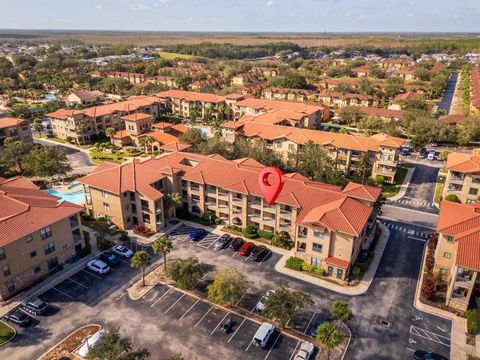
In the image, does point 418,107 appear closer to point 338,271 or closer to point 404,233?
point 404,233

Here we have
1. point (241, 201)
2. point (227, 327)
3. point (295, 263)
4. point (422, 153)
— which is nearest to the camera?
point (227, 327)

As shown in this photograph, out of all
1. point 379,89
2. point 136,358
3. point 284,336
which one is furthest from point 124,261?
point 379,89

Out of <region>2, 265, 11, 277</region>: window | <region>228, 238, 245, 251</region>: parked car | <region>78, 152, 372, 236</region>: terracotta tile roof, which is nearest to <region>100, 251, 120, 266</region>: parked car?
<region>78, 152, 372, 236</region>: terracotta tile roof

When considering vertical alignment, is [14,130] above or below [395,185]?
above

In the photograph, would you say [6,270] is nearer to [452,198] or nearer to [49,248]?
[49,248]

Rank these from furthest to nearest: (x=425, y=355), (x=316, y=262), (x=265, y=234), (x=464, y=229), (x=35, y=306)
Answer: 1. (x=265, y=234)
2. (x=316, y=262)
3. (x=464, y=229)
4. (x=35, y=306)
5. (x=425, y=355)

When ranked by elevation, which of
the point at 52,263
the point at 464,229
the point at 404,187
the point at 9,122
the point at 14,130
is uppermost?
the point at 9,122

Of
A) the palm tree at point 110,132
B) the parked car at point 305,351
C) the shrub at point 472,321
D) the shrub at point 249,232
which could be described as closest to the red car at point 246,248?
the shrub at point 249,232

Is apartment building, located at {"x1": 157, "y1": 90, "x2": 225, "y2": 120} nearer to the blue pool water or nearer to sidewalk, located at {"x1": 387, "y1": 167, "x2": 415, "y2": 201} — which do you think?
the blue pool water

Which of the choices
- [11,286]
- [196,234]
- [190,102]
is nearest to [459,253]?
[196,234]

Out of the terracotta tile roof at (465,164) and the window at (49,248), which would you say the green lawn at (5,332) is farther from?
the terracotta tile roof at (465,164)
